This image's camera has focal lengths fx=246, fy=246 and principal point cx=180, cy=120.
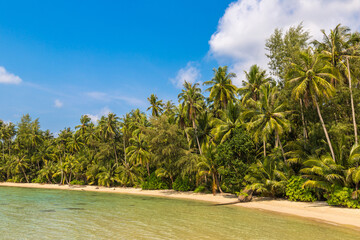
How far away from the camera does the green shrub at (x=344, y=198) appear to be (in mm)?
20000

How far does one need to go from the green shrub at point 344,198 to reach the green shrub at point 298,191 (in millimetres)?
3265

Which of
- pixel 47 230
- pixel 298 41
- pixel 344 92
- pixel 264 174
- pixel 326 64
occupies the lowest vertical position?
pixel 47 230

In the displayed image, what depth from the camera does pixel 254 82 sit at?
34969mm

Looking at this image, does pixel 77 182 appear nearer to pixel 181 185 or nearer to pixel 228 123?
pixel 181 185

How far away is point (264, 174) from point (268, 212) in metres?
6.30

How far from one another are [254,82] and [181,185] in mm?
19937

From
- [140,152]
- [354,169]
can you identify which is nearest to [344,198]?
[354,169]

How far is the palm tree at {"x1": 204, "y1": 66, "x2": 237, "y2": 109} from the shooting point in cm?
3875

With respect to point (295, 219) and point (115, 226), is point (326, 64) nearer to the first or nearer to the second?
point (295, 219)

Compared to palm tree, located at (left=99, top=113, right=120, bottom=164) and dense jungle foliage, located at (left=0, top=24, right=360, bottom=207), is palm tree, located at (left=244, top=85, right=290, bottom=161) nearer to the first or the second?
dense jungle foliage, located at (left=0, top=24, right=360, bottom=207)

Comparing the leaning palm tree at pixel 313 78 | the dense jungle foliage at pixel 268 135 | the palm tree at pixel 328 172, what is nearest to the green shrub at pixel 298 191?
the dense jungle foliage at pixel 268 135

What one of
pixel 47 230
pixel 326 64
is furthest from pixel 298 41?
pixel 47 230

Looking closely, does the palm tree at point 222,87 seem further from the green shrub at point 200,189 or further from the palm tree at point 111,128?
the palm tree at point 111,128

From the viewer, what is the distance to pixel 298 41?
33.3m
